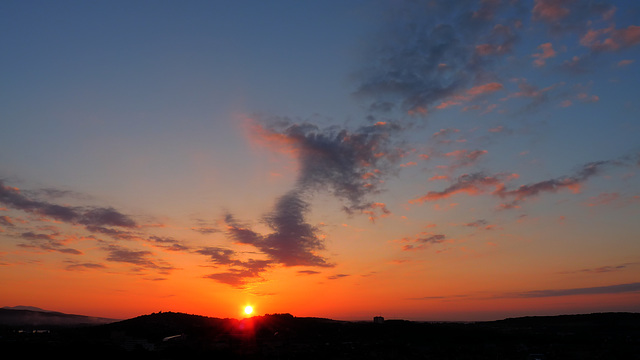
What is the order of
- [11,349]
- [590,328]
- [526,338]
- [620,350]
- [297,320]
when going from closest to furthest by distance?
[11,349]
[620,350]
[526,338]
[297,320]
[590,328]

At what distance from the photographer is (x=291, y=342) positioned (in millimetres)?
122625

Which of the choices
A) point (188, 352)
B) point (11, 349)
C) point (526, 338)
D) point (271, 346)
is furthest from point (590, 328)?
point (11, 349)

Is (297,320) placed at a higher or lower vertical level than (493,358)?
higher

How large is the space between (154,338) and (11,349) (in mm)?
46439

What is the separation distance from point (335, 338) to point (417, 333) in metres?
36.2

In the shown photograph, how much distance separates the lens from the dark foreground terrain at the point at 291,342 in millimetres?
95375

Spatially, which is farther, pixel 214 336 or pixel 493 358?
pixel 214 336

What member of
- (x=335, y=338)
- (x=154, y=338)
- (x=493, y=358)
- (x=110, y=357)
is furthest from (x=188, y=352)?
(x=493, y=358)

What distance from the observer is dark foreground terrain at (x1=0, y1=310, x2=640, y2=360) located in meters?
95.4

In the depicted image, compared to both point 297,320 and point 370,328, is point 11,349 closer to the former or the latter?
point 297,320

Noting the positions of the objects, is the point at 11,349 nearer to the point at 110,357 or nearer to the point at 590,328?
the point at 110,357

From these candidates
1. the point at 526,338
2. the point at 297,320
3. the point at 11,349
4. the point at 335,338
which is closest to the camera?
the point at 11,349

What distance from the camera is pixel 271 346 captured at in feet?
370

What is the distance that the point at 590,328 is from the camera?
634ft
